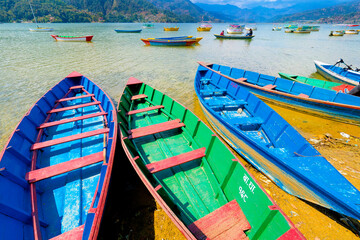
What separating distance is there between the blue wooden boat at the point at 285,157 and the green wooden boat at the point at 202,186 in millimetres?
2140

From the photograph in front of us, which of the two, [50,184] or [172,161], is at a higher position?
[172,161]

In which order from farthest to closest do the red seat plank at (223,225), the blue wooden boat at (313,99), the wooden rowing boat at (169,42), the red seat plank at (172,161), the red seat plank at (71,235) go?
the wooden rowing boat at (169,42) → the blue wooden boat at (313,99) → the red seat plank at (172,161) → the red seat plank at (223,225) → the red seat plank at (71,235)

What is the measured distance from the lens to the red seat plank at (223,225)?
414 centimetres

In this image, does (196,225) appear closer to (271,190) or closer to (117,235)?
(117,235)

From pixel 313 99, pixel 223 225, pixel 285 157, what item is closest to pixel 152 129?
pixel 223 225

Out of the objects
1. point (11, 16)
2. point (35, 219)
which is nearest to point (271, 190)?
point (35, 219)

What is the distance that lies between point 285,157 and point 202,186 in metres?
3.64

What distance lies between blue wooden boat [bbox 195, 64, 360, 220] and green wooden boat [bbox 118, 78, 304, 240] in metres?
2.14

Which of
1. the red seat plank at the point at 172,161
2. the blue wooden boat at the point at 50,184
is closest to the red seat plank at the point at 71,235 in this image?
the blue wooden boat at the point at 50,184

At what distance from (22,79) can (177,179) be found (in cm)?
2417

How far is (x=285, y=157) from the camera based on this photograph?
20.1ft

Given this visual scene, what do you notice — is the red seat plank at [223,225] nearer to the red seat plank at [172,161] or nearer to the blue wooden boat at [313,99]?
the red seat plank at [172,161]

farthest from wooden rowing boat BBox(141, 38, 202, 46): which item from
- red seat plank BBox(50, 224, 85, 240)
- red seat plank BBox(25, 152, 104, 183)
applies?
red seat plank BBox(50, 224, 85, 240)

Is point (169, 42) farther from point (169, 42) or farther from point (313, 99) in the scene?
point (313, 99)
